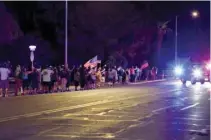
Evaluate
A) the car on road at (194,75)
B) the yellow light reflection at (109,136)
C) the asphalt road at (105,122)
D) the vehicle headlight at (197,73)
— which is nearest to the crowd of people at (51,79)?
the asphalt road at (105,122)

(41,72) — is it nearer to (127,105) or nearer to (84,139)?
(127,105)

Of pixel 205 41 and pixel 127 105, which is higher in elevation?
pixel 205 41

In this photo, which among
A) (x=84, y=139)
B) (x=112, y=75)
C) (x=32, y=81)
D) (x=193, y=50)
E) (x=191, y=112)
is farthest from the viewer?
→ (x=193, y=50)

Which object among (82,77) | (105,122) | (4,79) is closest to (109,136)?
(105,122)

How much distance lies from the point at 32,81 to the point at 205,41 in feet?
214

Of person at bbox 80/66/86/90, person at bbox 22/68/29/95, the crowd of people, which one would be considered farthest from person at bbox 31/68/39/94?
person at bbox 80/66/86/90

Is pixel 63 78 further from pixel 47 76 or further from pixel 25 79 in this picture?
pixel 25 79

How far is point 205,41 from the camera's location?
8912 cm

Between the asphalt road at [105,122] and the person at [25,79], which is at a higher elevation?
the person at [25,79]

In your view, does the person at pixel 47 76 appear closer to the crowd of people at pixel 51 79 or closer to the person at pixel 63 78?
the crowd of people at pixel 51 79

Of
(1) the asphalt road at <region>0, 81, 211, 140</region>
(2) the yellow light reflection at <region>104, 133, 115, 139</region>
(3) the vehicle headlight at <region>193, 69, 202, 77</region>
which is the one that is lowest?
(2) the yellow light reflection at <region>104, 133, 115, 139</region>

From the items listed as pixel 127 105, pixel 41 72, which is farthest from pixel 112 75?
pixel 127 105

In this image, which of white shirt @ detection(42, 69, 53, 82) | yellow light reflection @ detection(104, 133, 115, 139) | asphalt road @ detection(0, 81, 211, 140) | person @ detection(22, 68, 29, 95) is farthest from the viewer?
white shirt @ detection(42, 69, 53, 82)

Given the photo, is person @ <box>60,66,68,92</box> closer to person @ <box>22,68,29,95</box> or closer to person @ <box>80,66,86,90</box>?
person @ <box>80,66,86,90</box>
